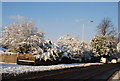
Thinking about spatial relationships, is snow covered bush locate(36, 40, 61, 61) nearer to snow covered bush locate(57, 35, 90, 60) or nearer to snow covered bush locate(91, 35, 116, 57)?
snow covered bush locate(57, 35, 90, 60)

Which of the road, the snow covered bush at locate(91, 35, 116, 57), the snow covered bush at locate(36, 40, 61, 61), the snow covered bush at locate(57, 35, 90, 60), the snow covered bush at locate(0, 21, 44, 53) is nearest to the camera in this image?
the road

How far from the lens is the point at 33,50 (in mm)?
39719

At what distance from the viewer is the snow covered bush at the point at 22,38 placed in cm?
4025

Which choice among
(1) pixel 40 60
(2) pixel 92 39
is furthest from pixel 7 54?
(2) pixel 92 39

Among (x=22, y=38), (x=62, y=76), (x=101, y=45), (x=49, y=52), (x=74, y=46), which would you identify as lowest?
(x=62, y=76)

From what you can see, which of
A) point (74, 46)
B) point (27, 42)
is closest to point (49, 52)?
point (27, 42)

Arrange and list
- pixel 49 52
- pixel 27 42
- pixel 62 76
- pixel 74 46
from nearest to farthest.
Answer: pixel 62 76, pixel 49 52, pixel 27 42, pixel 74 46

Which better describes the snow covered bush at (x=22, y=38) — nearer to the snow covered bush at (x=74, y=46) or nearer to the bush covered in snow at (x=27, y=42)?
the bush covered in snow at (x=27, y=42)

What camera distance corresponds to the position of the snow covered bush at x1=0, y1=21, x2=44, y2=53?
4025cm

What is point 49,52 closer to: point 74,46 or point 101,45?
point 74,46

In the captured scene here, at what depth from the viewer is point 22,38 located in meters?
40.8

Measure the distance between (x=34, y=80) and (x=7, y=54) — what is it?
24.7m

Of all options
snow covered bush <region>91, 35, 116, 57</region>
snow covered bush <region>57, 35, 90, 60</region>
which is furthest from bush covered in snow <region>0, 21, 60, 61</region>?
snow covered bush <region>91, 35, 116, 57</region>

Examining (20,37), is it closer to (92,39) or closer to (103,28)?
(92,39)
